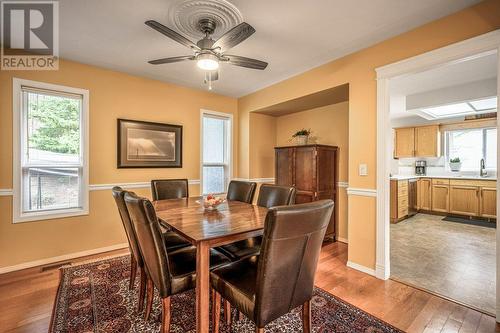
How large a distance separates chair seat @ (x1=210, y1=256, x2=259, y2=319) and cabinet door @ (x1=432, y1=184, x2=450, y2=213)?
5.64 m

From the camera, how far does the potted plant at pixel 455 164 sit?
5.30m

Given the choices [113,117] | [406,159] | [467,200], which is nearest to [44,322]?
[113,117]

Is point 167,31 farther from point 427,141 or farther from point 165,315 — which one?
point 427,141

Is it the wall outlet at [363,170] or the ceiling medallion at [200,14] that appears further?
the wall outlet at [363,170]

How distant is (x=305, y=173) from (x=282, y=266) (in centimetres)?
246

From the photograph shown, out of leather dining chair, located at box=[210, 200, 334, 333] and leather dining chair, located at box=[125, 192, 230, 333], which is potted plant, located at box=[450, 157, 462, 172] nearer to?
leather dining chair, located at box=[210, 200, 334, 333]

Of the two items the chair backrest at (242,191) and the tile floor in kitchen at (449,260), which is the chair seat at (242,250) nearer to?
the chair backrest at (242,191)

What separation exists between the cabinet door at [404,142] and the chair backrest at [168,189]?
5580mm

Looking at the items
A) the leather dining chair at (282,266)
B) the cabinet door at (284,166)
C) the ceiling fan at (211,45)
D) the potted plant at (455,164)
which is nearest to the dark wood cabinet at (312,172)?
the cabinet door at (284,166)

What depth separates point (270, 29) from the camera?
7.29 feet

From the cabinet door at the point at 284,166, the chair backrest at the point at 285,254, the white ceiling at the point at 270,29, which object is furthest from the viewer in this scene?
the cabinet door at the point at 284,166

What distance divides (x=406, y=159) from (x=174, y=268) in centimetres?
673

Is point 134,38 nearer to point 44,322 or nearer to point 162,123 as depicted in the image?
point 162,123

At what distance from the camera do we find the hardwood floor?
170 cm
